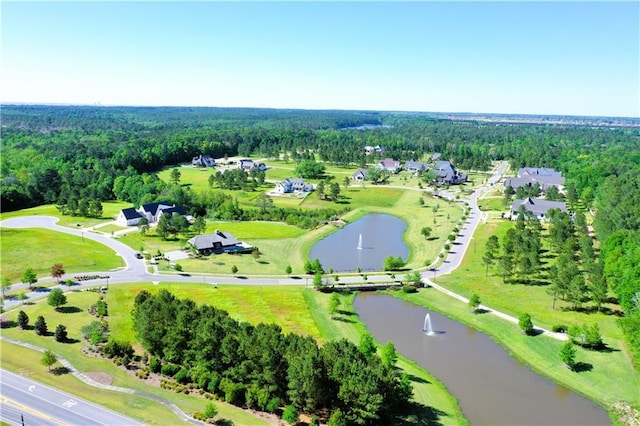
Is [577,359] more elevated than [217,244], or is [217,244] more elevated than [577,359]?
[217,244]

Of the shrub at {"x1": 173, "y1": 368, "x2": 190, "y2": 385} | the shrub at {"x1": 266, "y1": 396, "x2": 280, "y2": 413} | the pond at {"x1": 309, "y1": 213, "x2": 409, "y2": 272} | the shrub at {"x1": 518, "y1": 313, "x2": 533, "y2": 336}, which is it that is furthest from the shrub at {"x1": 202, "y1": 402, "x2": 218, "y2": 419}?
the pond at {"x1": 309, "y1": 213, "x2": 409, "y2": 272}

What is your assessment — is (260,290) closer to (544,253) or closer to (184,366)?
(184,366)

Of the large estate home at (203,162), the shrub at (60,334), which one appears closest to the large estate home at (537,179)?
the large estate home at (203,162)

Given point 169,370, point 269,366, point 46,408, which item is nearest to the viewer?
point 46,408

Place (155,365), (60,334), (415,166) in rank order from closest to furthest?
(155,365) → (60,334) → (415,166)

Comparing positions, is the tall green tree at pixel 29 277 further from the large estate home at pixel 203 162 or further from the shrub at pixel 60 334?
the large estate home at pixel 203 162

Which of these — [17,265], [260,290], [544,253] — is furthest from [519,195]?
[17,265]

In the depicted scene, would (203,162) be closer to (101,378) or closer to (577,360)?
(101,378)

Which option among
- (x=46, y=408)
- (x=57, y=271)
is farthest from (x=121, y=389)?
(x=57, y=271)
